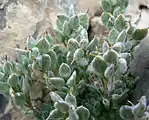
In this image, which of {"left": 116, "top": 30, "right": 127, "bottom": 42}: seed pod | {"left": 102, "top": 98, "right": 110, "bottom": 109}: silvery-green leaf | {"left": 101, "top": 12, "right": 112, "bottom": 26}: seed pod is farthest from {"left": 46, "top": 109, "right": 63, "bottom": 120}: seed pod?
{"left": 101, "top": 12, "right": 112, "bottom": 26}: seed pod

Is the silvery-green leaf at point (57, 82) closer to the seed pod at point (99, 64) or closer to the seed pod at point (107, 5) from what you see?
the seed pod at point (99, 64)

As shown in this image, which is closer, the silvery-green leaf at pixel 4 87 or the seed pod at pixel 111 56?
the seed pod at pixel 111 56

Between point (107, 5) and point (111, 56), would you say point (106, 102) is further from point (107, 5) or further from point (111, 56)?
point (107, 5)

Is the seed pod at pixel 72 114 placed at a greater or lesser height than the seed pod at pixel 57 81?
lesser

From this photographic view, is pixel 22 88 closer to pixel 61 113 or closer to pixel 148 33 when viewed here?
pixel 61 113

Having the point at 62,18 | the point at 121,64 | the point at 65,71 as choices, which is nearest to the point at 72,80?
the point at 65,71

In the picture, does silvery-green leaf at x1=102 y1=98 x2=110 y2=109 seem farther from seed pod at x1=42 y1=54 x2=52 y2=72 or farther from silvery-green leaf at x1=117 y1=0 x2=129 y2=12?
silvery-green leaf at x1=117 y1=0 x2=129 y2=12

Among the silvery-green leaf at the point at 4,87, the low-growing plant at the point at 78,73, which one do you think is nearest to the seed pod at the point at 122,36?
the low-growing plant at the point at 78,73
